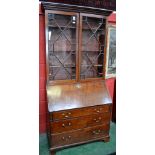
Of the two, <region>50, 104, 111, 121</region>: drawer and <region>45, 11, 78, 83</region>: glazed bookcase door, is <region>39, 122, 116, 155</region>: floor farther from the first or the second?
<region>45, 11, 78, 83</region>: glazed bookcase door

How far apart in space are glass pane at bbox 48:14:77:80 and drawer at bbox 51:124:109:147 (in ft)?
2.57

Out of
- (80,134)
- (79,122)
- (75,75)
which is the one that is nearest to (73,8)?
(75,75)

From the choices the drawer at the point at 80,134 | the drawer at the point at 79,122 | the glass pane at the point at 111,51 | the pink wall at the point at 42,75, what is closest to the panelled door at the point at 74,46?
the pink wall at the point at 42,75

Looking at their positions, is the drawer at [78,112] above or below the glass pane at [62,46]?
below

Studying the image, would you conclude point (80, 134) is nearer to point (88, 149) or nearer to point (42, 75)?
point (88, 149)

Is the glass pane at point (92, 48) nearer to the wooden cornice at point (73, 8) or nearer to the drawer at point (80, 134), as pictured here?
the wooden cornice at point (73, 8)

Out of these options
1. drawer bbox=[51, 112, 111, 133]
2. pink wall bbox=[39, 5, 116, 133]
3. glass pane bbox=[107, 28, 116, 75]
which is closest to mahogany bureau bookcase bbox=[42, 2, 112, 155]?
drawer bbox=[51, 112, 111, 133]

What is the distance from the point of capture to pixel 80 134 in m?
2.04

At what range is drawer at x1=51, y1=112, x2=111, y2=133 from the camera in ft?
6.17

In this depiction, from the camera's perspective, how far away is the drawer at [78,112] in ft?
6.04
